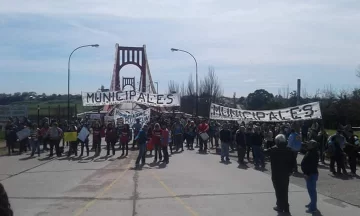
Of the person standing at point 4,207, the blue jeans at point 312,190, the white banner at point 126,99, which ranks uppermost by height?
the white banner at point 126,99

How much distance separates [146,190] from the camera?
12.3m

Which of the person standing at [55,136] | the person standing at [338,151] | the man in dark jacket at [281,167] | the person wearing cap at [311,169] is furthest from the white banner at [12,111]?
the person wearing cap at [311,169]

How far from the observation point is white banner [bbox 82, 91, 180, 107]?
38.4m

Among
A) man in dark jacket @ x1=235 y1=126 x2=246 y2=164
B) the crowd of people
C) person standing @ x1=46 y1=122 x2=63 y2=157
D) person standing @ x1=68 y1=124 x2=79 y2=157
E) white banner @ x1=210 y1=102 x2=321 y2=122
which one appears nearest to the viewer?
the crowd of people

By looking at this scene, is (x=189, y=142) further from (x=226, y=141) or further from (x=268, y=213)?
(x=268, y=213)

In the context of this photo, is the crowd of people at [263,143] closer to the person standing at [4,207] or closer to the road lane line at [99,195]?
the road lane line at [99,195]

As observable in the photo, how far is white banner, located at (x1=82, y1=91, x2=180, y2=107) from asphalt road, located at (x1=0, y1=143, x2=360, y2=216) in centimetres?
1924

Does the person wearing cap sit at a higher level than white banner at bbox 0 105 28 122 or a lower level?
lower

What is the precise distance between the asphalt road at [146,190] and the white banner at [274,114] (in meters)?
5.74

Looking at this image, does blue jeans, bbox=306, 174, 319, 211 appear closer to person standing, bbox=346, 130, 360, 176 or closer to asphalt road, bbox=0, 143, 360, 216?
asphalt road, bbox=0, 143, 360, 216

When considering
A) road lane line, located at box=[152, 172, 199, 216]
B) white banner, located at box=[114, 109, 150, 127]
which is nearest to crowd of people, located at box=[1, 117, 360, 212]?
road lane line, located at box=[152, 172, 199, 216]

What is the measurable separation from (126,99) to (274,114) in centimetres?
1742

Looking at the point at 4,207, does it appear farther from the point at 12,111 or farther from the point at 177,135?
the point at 12,111

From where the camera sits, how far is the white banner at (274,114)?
72.0 ft
